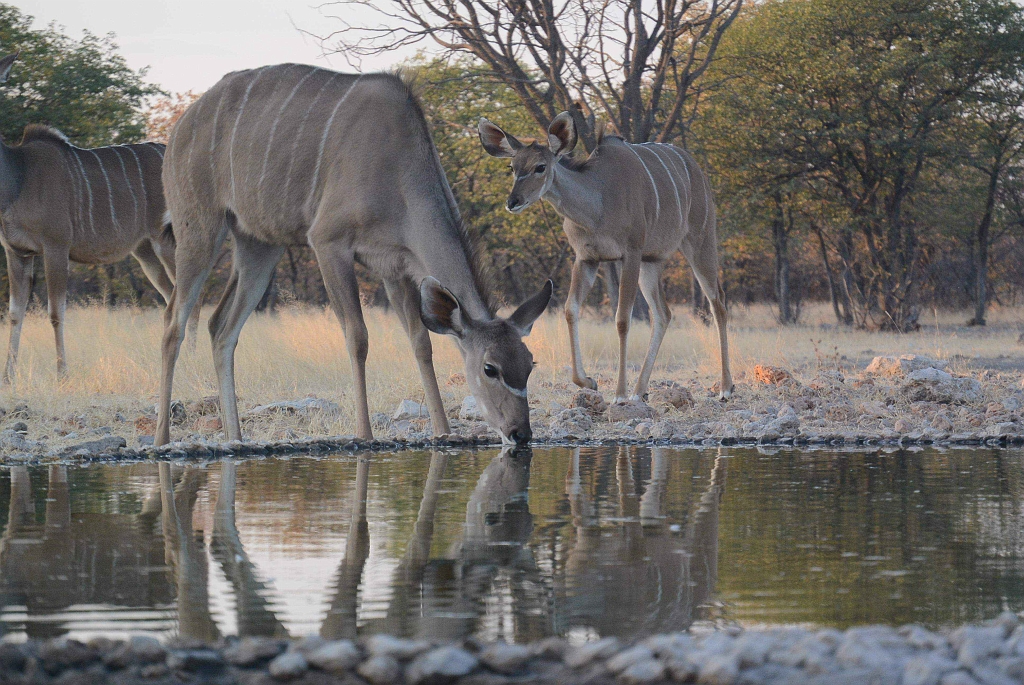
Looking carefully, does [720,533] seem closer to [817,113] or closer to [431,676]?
[431,676]

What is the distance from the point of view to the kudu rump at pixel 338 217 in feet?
21.0

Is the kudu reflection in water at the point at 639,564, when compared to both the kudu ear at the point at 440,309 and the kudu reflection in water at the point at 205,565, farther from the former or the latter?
the kudu ear at the point at 440,309

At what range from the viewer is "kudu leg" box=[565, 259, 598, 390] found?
9938mm

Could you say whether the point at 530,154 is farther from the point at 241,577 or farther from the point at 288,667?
the point at 288,667

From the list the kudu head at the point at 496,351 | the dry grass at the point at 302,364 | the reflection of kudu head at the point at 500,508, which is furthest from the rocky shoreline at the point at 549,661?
the dry grass at the point at 302,364

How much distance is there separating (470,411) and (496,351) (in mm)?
2154

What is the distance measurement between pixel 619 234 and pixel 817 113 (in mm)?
13513

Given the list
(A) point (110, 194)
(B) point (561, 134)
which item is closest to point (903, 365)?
(B) point (561, 134)

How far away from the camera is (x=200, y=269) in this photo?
7551mm

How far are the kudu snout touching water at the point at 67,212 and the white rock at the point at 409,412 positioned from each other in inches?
154

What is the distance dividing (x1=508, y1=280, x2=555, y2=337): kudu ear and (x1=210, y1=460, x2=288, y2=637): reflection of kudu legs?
1.83 meters

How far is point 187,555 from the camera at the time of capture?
13.3 ft

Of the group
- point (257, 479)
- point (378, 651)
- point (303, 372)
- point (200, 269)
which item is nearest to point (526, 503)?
point (257, 479)

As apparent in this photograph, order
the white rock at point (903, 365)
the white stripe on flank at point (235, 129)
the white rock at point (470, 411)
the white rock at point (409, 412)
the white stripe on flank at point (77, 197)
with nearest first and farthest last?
the white stripe on flank at point (235, 129) < the white rock at point (470, 411) < the white rock at point (409, 412) < the white rock at point (903, 365) < the white stripe on flank at point (77, 197)
